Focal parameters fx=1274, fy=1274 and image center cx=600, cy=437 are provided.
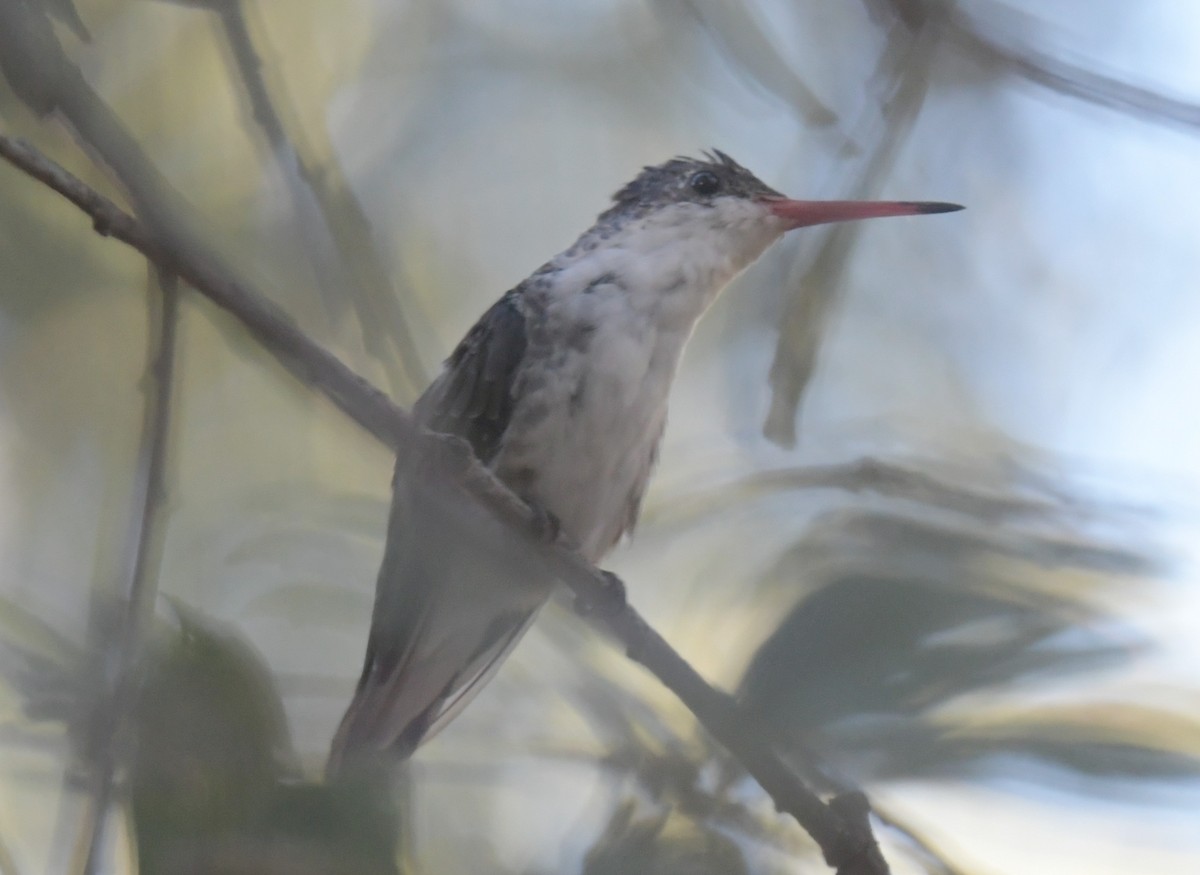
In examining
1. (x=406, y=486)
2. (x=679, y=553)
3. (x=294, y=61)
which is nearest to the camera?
(x=406, y=486)

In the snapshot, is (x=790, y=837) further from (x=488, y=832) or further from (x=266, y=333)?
(x=266, y=333)

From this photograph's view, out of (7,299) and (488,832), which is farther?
(7,299)

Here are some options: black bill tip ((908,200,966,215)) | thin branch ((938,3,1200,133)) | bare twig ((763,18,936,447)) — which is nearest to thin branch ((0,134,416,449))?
bare twig ((763,18,936,447))

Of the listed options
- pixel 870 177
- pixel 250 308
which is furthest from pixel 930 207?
pixel 250 308

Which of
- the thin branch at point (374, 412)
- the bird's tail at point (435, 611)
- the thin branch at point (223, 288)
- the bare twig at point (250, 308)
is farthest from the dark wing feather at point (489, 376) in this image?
the thin branch at point (223, 288)

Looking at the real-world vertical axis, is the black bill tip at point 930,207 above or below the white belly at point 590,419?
above

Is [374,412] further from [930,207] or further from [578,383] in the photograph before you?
[930,207]

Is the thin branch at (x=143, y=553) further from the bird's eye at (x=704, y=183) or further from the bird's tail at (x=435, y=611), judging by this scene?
the bird's eye at (x=704, y=183)

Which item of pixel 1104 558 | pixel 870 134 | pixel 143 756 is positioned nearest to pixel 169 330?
pixel 143 756
